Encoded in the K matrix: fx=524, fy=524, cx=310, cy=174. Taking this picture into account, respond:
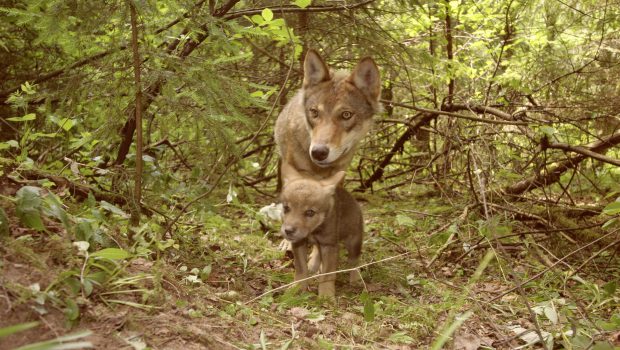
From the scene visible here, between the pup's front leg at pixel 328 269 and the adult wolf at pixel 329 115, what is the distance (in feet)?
2.76

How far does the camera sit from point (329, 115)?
516 centimetres

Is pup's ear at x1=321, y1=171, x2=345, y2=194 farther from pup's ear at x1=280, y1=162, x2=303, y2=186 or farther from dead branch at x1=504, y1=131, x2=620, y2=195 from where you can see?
dead branch at x1=504, y1=131, x2=620, y2=195

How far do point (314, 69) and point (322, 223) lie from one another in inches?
65.3

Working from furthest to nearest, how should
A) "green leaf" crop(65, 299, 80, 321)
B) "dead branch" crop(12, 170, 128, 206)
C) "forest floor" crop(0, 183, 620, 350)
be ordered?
"dead branch" crop(12, 170, 128, 206) < "forest floor" crop(0, 183, 620, 350) < "green leaf" crop(65, 299, 80, 321)

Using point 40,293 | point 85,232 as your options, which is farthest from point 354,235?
point 40,293

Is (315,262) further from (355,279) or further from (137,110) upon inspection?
(137,110)

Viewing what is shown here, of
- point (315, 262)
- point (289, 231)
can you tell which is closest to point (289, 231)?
point (289, 231)

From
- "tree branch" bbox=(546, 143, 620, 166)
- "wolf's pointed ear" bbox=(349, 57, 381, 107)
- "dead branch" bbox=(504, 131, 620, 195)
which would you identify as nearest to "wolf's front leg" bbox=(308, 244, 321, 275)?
"wolf's pointed ear" bbox=(349, 57, 381, 107)

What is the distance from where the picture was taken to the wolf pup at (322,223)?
447cm

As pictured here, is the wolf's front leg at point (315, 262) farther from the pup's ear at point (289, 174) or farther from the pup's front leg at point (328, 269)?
the pup's ear at point (289, 174)

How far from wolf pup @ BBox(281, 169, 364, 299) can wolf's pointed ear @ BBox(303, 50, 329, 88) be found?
1.11 meters

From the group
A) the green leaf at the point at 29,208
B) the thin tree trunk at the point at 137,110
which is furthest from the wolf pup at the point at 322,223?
the green leaf at the point at 29,208

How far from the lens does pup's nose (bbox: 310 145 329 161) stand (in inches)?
192

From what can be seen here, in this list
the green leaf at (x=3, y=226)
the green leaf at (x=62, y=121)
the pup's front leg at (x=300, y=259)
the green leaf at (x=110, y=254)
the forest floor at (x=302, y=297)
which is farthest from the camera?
the pup's front leg at (x=300, y=259)
